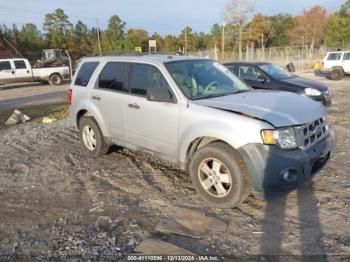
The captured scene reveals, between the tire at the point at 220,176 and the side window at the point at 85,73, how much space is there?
2.82 m

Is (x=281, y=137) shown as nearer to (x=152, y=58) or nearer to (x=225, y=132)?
(x=225, y=132)

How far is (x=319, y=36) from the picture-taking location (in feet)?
187

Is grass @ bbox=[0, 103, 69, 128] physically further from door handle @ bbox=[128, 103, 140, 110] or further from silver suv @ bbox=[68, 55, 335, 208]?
door handle @ bbox=[128, 103, 140, 110]

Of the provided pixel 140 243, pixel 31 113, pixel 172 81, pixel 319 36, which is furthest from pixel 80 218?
pixel 319 36

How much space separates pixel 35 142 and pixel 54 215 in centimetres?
397

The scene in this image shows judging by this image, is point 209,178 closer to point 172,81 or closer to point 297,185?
point 297,185

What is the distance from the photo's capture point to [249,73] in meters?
10.2

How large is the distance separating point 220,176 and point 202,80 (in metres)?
1.47

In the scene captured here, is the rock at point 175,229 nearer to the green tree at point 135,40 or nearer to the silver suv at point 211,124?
the silver suv at point 211,124

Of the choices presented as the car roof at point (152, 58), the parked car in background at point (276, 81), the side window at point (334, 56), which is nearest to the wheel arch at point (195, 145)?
the car roof at point (152, 58)

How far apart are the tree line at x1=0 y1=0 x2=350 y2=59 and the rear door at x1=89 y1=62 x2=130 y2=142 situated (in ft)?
140

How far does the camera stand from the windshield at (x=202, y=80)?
474cm

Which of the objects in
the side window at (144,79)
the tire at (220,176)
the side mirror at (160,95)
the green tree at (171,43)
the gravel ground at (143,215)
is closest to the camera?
the gravel ground at (143,215)

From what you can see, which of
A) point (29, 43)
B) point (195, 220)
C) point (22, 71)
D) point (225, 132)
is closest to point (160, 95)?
point (225, 132)
